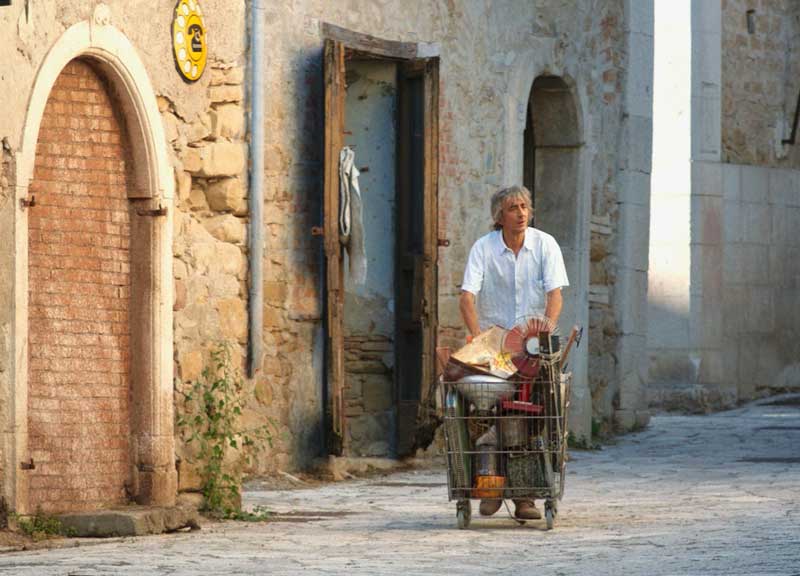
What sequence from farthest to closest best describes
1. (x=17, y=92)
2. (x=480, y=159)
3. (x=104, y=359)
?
(x=480, y=159)
(x=104, y=359)
(x=17, y=92)

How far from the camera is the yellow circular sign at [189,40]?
10.4 metres

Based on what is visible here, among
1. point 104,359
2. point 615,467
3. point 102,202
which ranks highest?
point 102,202

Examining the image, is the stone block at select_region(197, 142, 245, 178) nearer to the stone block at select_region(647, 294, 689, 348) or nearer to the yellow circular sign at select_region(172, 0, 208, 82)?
the yellow circular sign at select_region(172, 0, 208, 82)

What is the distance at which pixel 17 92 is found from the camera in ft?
29.5

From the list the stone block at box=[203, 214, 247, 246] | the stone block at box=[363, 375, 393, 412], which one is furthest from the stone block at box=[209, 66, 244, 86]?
the stone block at box=[363, 375, 393, 412]

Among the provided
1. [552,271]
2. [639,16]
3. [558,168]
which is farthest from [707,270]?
[552,271]

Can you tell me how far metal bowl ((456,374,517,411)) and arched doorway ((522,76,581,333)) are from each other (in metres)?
7.27

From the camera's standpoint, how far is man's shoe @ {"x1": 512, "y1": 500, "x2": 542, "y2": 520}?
9648 mm

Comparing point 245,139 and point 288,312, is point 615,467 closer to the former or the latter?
point 288,312

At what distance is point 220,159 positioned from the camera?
10.9 m

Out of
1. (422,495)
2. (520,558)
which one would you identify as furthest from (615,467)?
(520,558)

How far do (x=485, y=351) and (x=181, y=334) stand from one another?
175 centimetres

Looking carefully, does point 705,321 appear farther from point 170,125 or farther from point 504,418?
point 504,418

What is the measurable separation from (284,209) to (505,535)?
465cm
